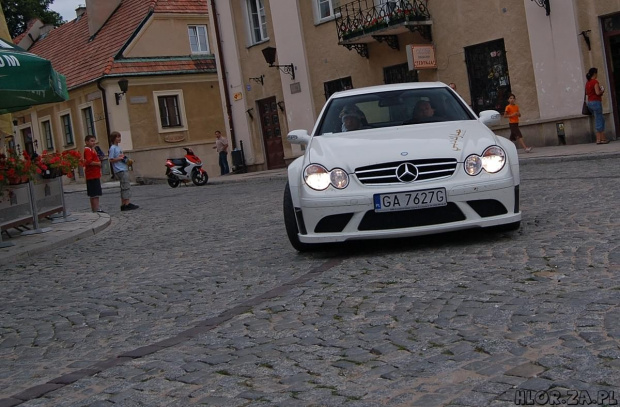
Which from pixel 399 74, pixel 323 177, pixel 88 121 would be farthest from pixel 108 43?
pixel 323 177

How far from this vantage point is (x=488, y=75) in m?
23.4

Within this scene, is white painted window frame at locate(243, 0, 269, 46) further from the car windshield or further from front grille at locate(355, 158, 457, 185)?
front grille at locate(355, 158, 457, 185)

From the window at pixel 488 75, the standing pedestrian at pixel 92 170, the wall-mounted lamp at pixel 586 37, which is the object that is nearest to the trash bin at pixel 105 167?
the window at pixel 488 75

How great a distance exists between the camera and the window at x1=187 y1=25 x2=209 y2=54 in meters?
41.5

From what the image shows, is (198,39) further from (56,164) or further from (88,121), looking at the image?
(56,164)

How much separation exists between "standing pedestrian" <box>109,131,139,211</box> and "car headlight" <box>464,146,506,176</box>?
12512mm

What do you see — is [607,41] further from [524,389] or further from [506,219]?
[524,389]

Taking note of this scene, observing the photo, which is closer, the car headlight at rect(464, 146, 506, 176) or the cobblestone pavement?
the cobblestone pavement

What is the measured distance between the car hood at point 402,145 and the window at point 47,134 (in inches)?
1568

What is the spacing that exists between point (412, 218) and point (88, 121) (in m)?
36.6

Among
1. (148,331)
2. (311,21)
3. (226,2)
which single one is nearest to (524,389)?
(148,331)

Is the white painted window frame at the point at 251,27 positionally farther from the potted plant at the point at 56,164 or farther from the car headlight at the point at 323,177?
the car headlight at the point at 323,177

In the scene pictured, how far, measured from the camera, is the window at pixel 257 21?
31.9 meters

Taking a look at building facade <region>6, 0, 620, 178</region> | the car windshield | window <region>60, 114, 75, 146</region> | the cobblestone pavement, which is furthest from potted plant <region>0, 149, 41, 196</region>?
window <region>60, 114, 75, 146</region>
